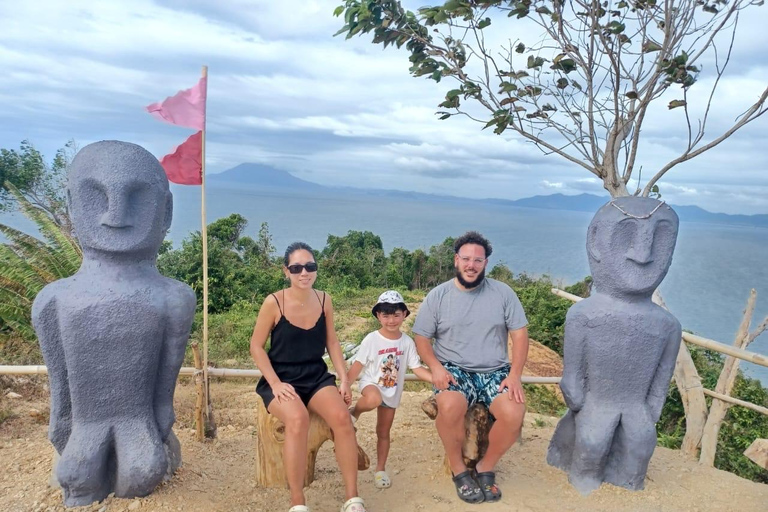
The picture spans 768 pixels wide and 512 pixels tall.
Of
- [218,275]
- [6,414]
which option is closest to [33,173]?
[218,275]

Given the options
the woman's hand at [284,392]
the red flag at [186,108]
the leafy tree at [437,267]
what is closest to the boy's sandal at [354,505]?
the woman's hand at [284,392]

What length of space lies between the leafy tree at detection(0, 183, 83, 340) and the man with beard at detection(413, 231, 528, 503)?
4.70 meters

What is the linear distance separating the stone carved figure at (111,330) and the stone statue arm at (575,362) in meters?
2.30

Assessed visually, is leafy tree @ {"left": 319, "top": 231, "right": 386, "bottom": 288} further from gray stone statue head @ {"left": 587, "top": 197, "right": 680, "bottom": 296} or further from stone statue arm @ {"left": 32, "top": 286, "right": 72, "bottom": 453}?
stone statue arm @ {"left": 32, "top": 286, "right": 72, "bottom": 453}

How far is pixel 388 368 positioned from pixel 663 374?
1703mm

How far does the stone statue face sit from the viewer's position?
10.4 feet

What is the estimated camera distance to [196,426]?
Answer: 4.48m

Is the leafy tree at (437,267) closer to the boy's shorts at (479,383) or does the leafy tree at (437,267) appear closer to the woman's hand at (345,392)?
the boy's shorts at (479,383)

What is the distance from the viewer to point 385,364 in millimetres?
3721

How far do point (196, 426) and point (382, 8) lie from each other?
3.37 metres

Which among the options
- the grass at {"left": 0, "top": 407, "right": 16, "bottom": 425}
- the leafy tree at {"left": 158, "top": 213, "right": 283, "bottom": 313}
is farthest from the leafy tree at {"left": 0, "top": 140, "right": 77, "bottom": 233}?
the grass at {"left": 0, "top": 407, "right": 16, "bottom": 425}

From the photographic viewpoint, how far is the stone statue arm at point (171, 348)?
10.7 feet

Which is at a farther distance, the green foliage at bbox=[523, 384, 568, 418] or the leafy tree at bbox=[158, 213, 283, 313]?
the leafy tree at bbox=[158, 213, 283, 313]

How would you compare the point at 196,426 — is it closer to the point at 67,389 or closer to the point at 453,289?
the point at 67,389
